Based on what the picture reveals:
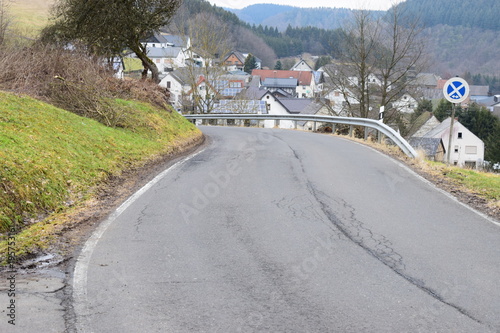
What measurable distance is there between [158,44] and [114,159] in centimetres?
13957

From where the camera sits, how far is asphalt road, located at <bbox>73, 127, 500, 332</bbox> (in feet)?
14.5

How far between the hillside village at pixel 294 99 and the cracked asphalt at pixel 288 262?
939 cm

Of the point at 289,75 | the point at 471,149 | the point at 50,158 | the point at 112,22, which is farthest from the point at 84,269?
the point at 289,75

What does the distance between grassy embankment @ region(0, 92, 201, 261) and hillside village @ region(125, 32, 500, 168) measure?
366 inches

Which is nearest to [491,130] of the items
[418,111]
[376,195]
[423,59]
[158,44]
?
[418,111]

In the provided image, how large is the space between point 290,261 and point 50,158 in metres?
5.64

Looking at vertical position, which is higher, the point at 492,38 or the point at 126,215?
the point at 492,38

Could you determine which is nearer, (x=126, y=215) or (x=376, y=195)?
(x=126, y=215)

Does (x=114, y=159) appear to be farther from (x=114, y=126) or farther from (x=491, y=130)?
(x=491, y=130)

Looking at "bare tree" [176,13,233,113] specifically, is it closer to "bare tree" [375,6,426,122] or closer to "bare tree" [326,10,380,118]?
"bare tree" [326,10,380,118]

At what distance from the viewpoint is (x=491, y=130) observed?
2557 inches

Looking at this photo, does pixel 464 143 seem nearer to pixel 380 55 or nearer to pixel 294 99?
pixel 380 55

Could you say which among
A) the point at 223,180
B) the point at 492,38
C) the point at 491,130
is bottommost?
the point at 491,130

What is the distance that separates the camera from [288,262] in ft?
19.2
